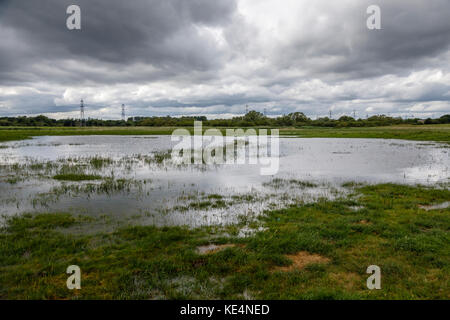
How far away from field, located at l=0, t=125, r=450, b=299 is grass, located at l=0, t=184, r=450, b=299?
3 cm

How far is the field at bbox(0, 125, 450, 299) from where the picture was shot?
6.62 m

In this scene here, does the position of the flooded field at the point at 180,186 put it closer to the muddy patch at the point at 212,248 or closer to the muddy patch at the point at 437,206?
the muddy patch at the point at 212,248

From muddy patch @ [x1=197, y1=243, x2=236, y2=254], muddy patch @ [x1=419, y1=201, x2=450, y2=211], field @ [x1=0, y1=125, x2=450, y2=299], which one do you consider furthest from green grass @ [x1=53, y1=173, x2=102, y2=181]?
muddy patch @ [x1=419, y1=201, x2=450, y2=211]

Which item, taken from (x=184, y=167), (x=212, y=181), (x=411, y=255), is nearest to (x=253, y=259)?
(x=411, y=255)

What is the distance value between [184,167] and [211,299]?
2055 cm

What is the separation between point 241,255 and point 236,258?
238 mm

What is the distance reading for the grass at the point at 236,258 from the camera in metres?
6.60

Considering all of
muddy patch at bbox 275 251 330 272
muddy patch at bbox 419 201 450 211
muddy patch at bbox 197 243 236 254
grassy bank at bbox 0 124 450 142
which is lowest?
muddy patch at bbox 275 251 330 272

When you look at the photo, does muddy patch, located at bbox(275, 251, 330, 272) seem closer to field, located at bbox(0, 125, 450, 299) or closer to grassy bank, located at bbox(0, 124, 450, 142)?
field, located at bbox(0, 125, 450, 299)

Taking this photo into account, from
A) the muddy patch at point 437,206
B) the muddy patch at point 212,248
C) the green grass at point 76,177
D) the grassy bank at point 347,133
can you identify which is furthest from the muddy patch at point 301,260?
the grassy bank at point 347,133

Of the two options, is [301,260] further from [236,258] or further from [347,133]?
[347,133]

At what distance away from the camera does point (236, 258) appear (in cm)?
821

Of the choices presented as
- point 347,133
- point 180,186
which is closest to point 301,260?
point 180,186

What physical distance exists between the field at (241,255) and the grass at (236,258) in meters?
0.03
